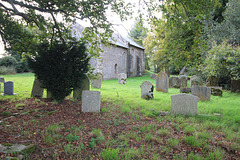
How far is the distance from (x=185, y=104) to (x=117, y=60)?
19865mm

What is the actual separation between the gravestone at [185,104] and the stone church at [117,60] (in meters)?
12.6

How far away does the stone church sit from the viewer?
789 inches

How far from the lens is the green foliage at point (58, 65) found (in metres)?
5.95

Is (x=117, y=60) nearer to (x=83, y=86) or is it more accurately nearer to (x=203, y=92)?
(x=83, y=86)

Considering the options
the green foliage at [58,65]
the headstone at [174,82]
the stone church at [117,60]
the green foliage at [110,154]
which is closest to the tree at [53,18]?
the green foliage at [58,65]

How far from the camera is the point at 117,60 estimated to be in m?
24.5

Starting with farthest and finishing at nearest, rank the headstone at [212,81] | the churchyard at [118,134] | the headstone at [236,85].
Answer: the headstone at [212,81] < the headstone at [236,85] < the churchyard at [118,134]

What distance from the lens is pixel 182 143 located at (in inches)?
130

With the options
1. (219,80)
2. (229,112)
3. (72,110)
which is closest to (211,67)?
(219,80)

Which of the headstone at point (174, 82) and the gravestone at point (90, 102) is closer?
the gravestone at point (90, 102)

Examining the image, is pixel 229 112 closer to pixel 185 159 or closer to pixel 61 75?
pixel 185 159

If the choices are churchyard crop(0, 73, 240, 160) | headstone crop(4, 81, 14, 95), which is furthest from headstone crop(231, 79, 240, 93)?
headstone crop(4, 81, 14, 95)

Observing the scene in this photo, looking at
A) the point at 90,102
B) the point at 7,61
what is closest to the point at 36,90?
the point at 90,102

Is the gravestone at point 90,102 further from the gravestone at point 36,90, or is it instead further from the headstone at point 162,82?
the headstone at point 162,82
